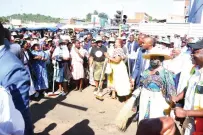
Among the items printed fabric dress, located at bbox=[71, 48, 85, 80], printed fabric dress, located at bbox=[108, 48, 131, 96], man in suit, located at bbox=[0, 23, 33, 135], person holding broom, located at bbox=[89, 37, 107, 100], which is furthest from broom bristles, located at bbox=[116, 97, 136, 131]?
printed fabric dress, located at bbox=[71, 48, 85, 80]

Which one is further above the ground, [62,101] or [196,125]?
[196,125]

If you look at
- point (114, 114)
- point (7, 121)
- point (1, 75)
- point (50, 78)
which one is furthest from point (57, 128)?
point (7, 121)

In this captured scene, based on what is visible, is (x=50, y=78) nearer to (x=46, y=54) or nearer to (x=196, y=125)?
(x=46, y=54)

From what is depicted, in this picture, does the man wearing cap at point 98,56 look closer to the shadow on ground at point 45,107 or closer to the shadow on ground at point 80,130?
the shadow on ground at point 45,107

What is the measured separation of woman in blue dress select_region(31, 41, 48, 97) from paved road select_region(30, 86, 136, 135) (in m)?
0.45

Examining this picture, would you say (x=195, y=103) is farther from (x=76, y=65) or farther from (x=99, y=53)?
(x=76, y=65)

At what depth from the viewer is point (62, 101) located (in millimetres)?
7699

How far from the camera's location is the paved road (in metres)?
5.53

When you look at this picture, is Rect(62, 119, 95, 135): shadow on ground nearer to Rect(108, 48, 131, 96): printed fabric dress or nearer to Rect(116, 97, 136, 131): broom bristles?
Rect(116, 97, 136, 131): broom bristles

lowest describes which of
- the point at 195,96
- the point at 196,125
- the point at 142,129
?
the point at 196,125

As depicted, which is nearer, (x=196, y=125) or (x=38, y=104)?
(x=196, y=125)

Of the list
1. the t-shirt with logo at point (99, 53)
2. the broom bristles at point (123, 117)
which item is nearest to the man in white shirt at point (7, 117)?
the broom bristles at point (123, 117)

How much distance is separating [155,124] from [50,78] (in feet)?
25.4

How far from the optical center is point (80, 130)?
5559 mm
